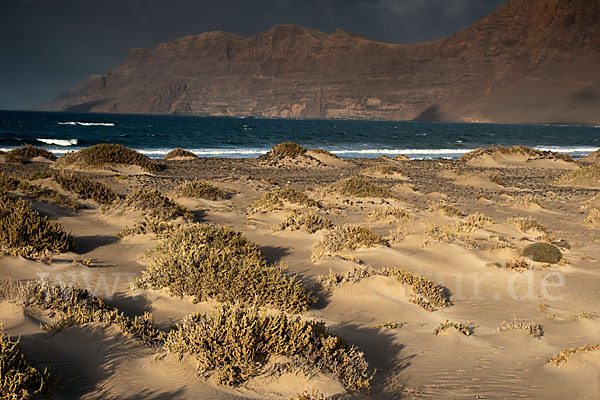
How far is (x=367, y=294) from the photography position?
24.6 ft

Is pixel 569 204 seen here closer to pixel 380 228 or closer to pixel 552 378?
pixel 380 228

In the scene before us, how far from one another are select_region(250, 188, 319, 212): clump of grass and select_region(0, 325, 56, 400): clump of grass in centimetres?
1045

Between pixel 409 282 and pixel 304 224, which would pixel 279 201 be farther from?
pixel 409 282

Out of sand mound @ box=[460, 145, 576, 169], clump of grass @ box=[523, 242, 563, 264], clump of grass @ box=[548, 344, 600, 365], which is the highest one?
sand mound @ box=[460, 145, 576, 169]

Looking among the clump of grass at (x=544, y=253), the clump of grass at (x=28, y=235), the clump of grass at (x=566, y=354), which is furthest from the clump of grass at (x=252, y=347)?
the clump of grass at (x=544, y=253)

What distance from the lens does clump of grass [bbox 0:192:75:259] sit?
7.47 m

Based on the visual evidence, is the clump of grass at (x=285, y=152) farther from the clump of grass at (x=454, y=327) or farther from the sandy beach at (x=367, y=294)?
the clump of grass at (x=454, y=327)

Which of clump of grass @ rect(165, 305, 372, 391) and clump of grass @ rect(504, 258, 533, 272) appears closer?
clump of grass @ rect(165, 305, 372, 391)

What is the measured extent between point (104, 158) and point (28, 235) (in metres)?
16.1

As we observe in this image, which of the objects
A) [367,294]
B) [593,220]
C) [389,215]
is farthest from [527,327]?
[593,220]

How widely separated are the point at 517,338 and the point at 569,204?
48.5ft

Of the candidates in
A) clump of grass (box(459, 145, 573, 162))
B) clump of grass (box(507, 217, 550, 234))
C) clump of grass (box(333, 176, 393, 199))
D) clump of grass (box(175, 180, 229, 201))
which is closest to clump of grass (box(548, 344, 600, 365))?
clump of grass (box(507, 217, 550, 234))

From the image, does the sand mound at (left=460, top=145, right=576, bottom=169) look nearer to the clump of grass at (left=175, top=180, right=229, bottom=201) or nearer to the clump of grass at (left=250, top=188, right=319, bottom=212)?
the clump of grass at (left=250, top=188, right=319, bottom=212)

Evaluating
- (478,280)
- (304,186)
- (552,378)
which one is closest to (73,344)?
(552,378)
